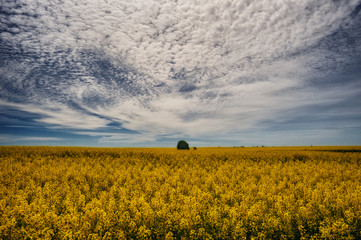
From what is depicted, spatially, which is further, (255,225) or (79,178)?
(79,178)

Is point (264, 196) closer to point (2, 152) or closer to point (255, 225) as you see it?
point (255, 225)

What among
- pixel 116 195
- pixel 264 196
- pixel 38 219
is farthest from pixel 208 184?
pixel 38 219

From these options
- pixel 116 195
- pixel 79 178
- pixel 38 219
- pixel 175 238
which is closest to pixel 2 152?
pixel 79 178

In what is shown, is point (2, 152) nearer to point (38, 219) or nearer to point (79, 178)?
point (79, 178)

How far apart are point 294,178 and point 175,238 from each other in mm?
7780

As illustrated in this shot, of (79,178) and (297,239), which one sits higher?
(79,178)

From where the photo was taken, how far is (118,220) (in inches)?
162

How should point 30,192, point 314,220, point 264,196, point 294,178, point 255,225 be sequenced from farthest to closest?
point 294,178 → point 30,192 → point 264,196 → point 314,220 → point 255,225

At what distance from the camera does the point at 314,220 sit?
4.56 meters

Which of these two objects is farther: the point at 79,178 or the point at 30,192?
the point at 79,178

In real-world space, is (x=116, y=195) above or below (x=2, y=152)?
below

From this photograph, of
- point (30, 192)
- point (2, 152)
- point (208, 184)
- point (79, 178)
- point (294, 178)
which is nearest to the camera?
point (30, 192)

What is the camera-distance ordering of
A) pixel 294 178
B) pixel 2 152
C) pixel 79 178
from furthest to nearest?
1. pixel 2 152
2. pixel 294 178
3. pixel 79 178

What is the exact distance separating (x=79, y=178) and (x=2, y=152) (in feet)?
50.0
